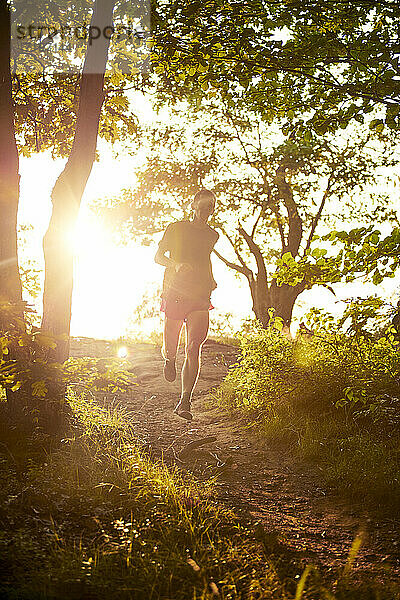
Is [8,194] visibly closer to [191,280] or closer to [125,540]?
[191,280]

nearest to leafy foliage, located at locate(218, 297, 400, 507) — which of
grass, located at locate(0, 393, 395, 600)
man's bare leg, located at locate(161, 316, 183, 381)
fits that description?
man's bare leg, located at locate(161, 316, 183, 381)

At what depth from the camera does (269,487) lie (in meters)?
4.80

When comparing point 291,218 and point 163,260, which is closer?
point 163,260

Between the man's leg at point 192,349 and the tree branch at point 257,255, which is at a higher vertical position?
the tree branch at point 257,255

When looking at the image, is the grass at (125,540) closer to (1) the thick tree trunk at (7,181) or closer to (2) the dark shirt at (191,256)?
(1) the thick tree trunk at (7,181)

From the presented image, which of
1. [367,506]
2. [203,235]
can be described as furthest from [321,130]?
[367,506]

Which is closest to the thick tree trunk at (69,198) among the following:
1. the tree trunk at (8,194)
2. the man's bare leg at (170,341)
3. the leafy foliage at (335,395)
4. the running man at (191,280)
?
the tree trunk at (8,194)

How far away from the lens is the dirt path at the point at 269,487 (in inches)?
140

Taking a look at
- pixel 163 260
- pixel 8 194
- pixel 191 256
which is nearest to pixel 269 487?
pixel 191 256

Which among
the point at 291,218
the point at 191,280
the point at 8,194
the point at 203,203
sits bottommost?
the point at 191,280

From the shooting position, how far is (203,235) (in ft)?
22.2

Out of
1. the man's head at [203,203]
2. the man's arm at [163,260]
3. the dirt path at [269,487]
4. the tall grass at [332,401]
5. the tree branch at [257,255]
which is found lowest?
the dirt path at [269,487]

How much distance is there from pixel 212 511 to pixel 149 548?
0.85 metres

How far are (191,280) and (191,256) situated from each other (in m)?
0.33
